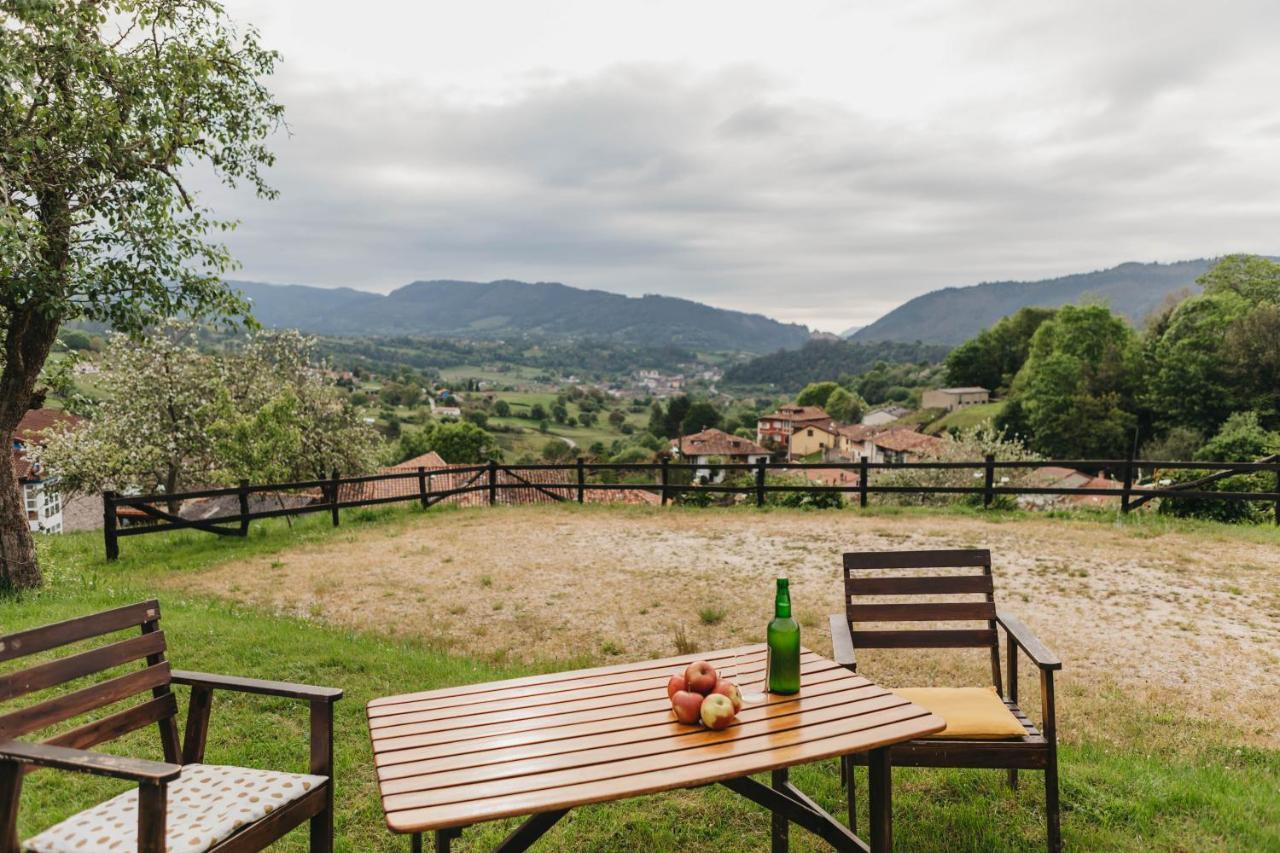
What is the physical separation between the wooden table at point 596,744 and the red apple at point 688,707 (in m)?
0.04

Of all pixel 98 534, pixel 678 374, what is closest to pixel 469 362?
pixel 678 374

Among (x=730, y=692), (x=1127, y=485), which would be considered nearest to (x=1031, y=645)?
(x=730, y=692)

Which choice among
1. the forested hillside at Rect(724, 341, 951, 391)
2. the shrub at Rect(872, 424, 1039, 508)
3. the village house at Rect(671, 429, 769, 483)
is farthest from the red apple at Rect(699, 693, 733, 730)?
the forested hillside at Rect(724, 341, 951, 391)

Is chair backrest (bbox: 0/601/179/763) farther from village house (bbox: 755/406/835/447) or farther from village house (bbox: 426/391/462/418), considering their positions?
village house (bbox: 755/406/835/447)

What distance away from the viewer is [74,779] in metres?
3.32

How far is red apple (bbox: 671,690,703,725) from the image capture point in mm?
2115

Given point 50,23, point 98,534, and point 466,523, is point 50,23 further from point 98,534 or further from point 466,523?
point 98,534

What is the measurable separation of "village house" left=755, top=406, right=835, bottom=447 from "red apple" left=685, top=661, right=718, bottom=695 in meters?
68.4

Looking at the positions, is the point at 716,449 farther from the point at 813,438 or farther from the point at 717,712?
the point at 717,712

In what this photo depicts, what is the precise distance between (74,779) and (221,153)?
6787mm

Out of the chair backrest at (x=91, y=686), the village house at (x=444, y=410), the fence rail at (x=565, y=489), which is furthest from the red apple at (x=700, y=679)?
the village house at (x=444, y=410)

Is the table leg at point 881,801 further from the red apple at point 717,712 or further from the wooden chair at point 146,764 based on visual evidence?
the wooden chair at point 146,764

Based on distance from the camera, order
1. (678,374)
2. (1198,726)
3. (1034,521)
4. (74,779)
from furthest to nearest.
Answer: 1. (678,374)
2. (1034,521)
3. (1198,726)
4. (74,779)

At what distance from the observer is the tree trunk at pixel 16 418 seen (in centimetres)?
671
